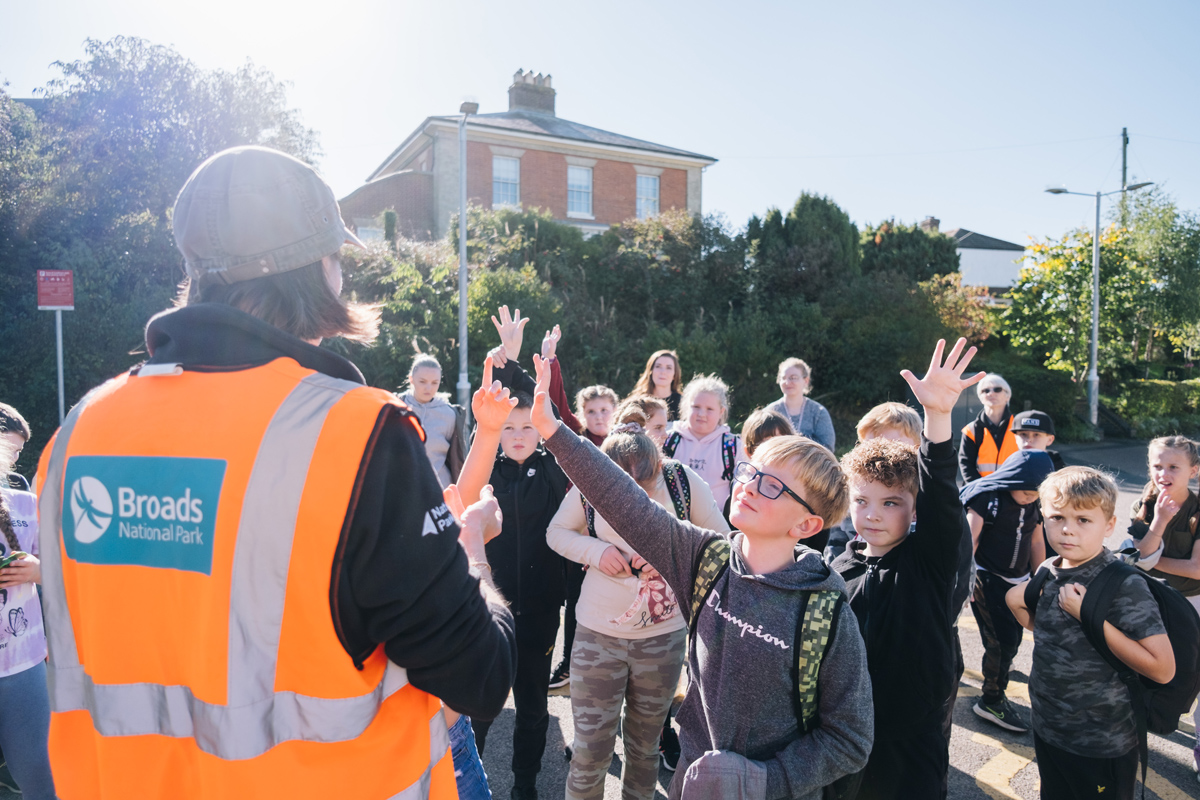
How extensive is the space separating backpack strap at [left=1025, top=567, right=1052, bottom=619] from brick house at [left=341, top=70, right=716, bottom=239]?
72.5ft

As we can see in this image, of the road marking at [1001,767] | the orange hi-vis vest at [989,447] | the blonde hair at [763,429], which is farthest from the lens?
the orange hi-vis vest at [989,447]

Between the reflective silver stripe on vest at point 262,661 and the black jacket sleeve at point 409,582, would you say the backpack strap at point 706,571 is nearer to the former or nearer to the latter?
the black jacket sleeve at point 409,582

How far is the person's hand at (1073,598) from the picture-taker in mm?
2877

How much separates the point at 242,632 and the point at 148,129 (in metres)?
18.9

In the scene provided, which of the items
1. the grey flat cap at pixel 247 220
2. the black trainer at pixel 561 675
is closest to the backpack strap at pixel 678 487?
the black trainer at pixel 561 675

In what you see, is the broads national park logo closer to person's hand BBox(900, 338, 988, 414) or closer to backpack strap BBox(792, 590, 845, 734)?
backpack strap BBox(792, 590, 845, 734)

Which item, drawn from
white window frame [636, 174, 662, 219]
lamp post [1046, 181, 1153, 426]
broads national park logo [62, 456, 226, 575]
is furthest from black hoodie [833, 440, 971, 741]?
white window frame [636, 174, 662, 219]

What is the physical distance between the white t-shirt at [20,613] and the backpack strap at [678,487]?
8.54ft

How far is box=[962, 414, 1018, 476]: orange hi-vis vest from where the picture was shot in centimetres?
612

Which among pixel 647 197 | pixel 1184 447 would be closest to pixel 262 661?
pixel 1184 447

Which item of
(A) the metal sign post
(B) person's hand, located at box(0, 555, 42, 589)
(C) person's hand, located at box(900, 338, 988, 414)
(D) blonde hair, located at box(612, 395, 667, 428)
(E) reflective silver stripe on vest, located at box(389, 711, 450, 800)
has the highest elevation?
(A) the metal sign post

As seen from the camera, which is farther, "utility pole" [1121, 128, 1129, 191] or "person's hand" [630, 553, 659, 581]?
"utility pole" [1121, 128, 1129, 191]

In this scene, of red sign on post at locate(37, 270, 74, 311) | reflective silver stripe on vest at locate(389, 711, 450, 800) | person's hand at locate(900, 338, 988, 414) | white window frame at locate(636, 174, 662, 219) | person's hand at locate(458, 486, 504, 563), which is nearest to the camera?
reflective silver stripe on vest at locate(389, 711, 450, 800)

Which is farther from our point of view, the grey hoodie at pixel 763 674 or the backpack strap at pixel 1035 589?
the backpack strap at pixel 1035 589
